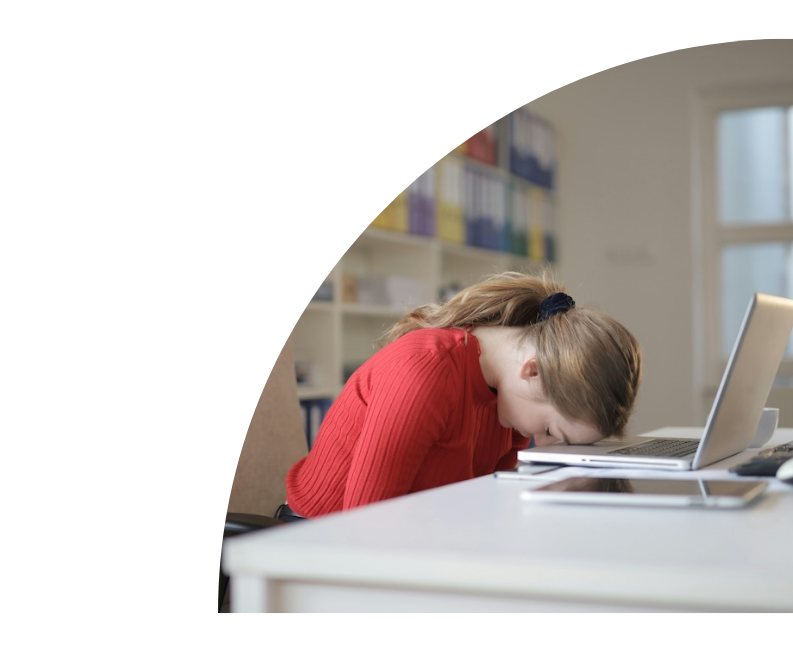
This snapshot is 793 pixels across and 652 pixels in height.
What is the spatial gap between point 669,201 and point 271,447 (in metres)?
3.98

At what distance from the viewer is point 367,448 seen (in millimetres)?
1194

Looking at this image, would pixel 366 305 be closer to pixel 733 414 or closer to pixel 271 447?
pixel 271 447

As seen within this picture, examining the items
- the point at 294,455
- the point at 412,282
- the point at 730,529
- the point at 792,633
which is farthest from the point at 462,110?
the point at 412,282

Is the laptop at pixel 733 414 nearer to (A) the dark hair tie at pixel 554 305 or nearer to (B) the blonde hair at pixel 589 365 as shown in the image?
(B) the blonde hair at pixel 589 365

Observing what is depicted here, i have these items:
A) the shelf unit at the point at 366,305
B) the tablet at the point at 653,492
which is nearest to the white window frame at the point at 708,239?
the shelf unit at the point at 366,305

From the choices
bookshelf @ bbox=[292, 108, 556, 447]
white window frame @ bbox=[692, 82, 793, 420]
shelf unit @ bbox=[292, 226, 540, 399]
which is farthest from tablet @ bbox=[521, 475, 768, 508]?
Answer: white window frame @ bbox=[692, 82, 793, 420]

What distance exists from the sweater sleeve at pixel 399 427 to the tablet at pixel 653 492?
248 millimetres

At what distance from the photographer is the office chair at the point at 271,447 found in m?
1.50

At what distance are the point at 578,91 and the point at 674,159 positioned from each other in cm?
69

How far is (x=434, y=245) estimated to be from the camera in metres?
4.00

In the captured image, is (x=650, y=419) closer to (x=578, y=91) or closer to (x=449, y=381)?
(x=578, y=91)

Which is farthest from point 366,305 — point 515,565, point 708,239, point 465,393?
point 515,565

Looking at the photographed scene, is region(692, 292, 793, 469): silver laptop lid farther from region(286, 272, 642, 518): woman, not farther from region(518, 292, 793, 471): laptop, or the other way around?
region(286, 272, 642, 518): woman

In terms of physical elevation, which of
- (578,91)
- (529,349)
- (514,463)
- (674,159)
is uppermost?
(578,91)
